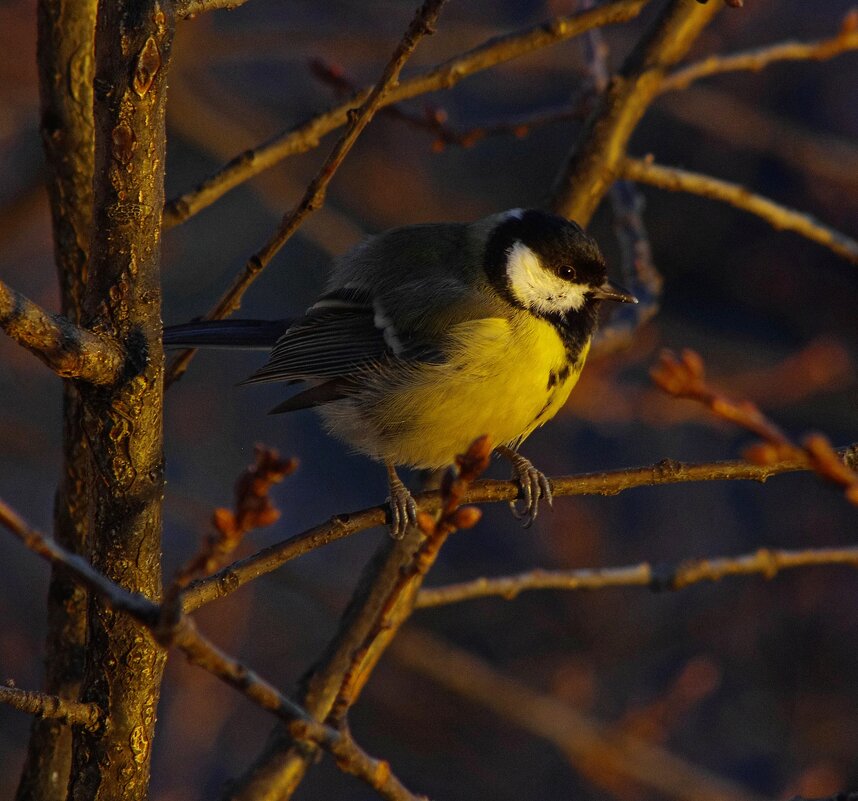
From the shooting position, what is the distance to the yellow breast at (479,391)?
3.11m

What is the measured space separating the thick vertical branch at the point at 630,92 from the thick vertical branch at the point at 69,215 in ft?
5.05

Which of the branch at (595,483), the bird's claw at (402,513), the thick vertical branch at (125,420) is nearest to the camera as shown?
the thick vertical branch at (125,420)

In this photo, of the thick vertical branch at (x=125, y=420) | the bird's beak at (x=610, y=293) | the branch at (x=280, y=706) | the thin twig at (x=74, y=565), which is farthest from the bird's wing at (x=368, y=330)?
the thin twig at (x=74, y=565)

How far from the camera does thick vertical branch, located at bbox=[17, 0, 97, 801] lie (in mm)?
2373

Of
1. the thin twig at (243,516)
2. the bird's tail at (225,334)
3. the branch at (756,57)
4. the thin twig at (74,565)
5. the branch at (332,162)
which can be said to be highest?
the branch at (756,57)

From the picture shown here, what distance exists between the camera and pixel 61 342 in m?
1.72

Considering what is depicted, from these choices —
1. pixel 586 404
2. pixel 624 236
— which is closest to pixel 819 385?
pixel 586 404

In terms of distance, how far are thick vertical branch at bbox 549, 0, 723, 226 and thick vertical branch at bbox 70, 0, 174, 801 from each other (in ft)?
5.81

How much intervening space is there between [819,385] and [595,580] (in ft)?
11.4

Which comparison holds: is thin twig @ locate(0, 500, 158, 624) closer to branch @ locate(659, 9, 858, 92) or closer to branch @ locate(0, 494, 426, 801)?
branch @ locate(0, 494, 426, 801)

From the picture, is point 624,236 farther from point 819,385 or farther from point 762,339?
point 762,339

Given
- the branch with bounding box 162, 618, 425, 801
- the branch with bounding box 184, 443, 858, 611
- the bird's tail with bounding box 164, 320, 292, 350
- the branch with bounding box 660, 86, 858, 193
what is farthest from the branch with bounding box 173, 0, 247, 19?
the branch with bounding box 660, 86, 858, 193

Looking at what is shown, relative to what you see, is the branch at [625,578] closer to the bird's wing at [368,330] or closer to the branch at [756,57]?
the bird's wing at [368,330]

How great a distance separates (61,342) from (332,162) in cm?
67
